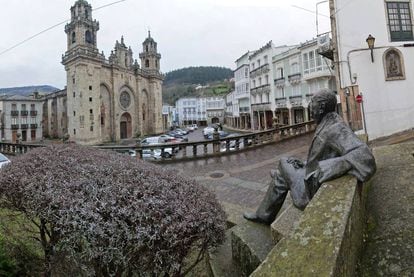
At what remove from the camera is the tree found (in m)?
2.37

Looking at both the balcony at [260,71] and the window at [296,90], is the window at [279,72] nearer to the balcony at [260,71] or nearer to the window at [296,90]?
the balcony at [260,71]

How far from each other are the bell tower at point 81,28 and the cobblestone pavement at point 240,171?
1573 inches

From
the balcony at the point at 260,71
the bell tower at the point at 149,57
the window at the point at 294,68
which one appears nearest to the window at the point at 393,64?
the window at the point at 294,68

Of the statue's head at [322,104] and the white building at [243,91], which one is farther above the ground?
the white building at [243,91]

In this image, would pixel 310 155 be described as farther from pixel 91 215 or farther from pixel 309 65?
pixel 309 65

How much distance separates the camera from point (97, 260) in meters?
2.57

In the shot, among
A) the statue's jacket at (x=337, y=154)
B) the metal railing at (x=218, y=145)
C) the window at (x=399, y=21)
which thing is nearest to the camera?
the statue's jacket at (x=337, y=154)

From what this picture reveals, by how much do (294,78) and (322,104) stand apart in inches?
1261

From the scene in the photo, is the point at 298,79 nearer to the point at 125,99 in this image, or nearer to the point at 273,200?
the point at 273,200

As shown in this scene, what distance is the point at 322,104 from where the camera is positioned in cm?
257

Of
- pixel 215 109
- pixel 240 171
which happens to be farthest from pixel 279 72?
pixel 215 109

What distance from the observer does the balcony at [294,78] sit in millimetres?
31542

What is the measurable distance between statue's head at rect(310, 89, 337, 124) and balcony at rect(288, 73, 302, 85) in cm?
3097

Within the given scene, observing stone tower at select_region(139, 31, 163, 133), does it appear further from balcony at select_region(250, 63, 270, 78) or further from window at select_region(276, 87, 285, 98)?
window at select_region(276, 87, 285, 98)
